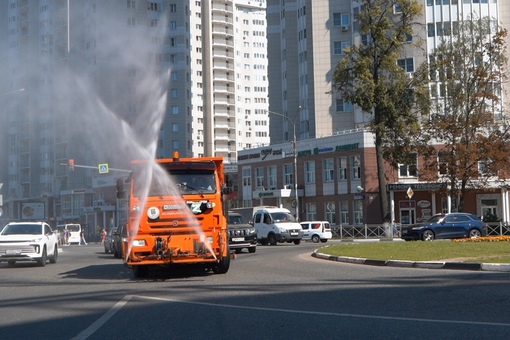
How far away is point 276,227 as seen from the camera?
4453cm

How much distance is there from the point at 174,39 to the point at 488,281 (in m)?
95.6

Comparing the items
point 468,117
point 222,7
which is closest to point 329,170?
point 468,117

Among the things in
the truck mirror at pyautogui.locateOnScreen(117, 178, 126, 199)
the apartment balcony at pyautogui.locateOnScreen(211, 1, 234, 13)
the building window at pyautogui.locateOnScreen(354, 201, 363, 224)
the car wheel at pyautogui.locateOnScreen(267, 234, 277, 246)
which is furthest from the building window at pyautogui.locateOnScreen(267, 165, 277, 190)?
the apartment balcony at pyautogui.locateOnScreen(211, 1, 234, 13)

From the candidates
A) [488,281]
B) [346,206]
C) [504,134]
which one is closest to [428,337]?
[488,281]

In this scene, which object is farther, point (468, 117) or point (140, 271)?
point (468, 117)

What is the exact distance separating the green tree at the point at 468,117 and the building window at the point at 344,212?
1618 cm

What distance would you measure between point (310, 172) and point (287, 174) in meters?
3.09

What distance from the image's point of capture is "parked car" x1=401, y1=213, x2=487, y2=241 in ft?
131

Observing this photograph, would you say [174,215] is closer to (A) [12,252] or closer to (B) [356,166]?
(A) [12,252]

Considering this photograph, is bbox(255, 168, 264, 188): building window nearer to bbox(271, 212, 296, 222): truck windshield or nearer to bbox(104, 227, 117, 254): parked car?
bbox(271, 212, 296, 222): truck windshield

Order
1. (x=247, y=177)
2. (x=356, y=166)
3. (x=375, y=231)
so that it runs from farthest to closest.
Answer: (x=247, y=177)
(x=356, y=166)
(x=375, y=231)

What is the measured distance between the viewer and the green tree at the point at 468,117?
49562 millimetres

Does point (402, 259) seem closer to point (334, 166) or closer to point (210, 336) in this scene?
point (210, 336)

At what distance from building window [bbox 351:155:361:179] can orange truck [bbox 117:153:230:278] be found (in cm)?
4793
